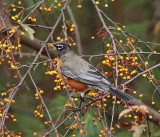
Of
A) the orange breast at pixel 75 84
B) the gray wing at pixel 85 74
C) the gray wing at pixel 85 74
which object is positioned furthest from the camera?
the orange breast at pixel 75 84

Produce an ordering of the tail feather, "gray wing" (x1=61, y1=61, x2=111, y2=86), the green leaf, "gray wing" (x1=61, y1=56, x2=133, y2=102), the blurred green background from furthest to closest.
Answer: the blurred green background, "gray wing" (x1=61, y1=61, x2=111, y2=86), "gray wing" (x1=61, y1=56, x2=133, y2=102), the green leaf, the tail feather

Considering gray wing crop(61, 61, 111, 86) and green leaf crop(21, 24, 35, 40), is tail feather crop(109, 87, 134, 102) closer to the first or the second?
gray wing crop(61, 61, 111, 86)

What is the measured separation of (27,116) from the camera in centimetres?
523

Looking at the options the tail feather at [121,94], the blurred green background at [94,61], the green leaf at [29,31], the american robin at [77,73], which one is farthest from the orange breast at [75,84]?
the green leaf at [29,31]

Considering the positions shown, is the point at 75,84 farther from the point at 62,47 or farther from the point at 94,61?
the point at 62,47

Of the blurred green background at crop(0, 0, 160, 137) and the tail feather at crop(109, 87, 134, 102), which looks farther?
the blurred green background at crop(0, 0, 160, 137)

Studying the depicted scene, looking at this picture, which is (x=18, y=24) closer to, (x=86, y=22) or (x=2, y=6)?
(x=2, y=6)

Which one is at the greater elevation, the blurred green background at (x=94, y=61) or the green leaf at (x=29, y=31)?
the green leaf at (x=29, y=31)

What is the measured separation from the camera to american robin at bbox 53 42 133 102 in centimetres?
321

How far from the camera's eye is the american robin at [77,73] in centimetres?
321

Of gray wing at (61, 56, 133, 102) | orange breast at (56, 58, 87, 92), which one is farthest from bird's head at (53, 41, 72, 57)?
orange breast at (56, 58, 87, 92)

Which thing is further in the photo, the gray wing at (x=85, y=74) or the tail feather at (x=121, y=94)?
the gray wing at (x=85, y=74)

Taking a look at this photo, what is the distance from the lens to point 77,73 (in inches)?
137

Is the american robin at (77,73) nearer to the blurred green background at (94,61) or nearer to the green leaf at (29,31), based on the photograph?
the blurred green background at (94,61)
